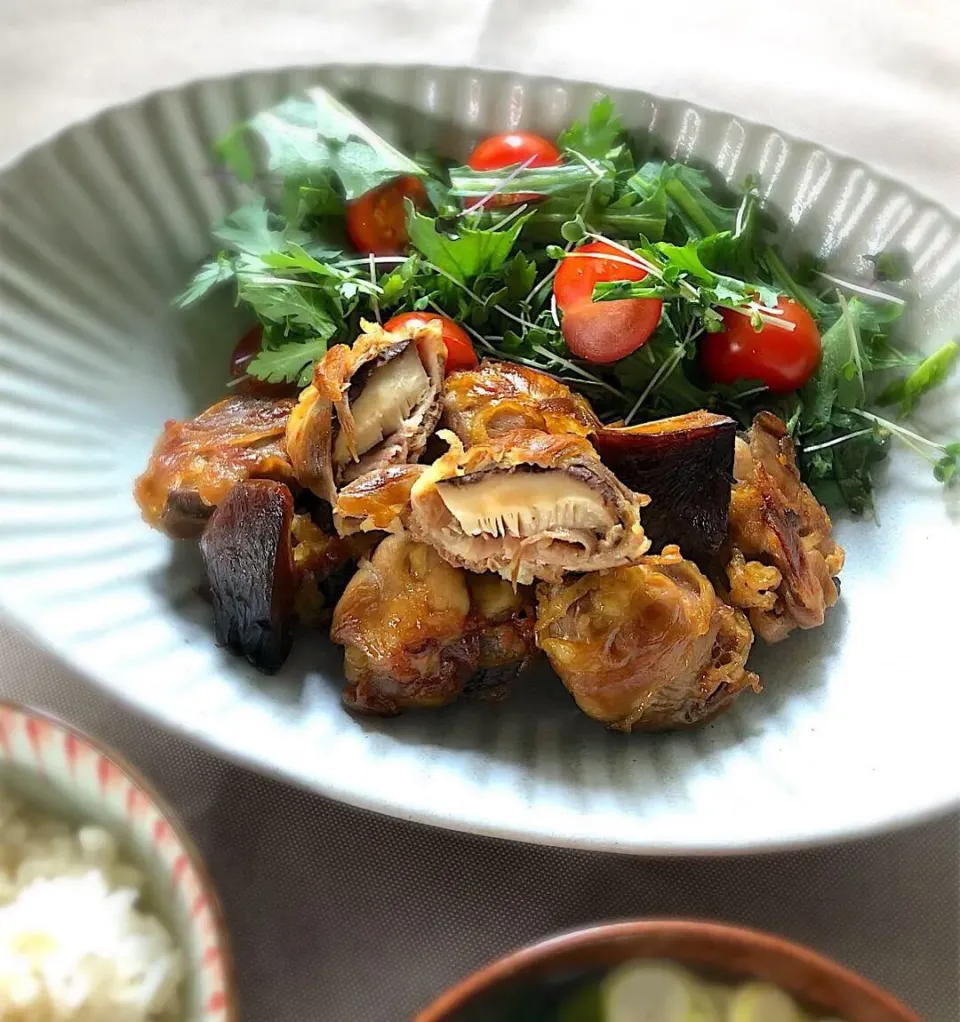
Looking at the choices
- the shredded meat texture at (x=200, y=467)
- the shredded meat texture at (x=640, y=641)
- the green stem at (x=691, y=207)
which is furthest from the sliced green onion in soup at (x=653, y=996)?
the green stem at (x=691, y=207)

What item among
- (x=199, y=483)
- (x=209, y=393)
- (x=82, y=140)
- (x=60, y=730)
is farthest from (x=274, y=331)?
(x=60, y=730)

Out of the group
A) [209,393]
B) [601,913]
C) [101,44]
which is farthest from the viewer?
[101,44]

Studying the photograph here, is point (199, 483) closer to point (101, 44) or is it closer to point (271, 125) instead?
point (271, 125)

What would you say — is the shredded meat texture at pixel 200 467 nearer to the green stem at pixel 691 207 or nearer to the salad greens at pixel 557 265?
the salad greens at pixel 557 265

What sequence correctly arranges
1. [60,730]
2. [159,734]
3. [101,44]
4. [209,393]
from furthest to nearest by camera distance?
[101,44], [209,393], [159,734], [60,730]

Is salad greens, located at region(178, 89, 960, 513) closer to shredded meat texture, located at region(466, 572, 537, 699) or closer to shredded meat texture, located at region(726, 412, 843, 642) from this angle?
shredded meat texture, located at region(726, 412, 843, 642)

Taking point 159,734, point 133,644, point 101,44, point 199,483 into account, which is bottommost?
point 159,734
